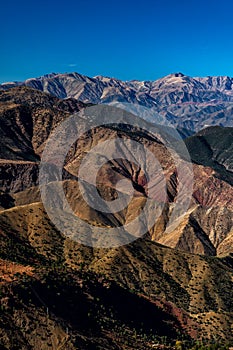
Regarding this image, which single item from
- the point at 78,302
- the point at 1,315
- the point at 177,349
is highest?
the point at 1,315

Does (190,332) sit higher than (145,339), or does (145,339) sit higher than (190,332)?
(145,339)

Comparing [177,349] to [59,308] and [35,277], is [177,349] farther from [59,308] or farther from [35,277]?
[35,277]

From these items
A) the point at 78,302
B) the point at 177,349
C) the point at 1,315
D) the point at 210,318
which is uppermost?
the point at 1,315

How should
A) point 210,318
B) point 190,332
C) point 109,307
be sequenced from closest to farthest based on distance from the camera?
1. point 109,307
2. point 190,332
3. point 210,318

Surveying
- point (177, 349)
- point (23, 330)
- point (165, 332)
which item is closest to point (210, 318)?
point (165, 332)

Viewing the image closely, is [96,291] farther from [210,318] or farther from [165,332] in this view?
[210,318]

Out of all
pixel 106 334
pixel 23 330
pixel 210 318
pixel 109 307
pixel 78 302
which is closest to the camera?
pixel 23 330

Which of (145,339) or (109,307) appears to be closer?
(145,339)

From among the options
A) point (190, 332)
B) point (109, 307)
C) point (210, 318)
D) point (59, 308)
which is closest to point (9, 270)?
point (59, 308)

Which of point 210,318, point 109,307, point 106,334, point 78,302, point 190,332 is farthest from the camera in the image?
point 210,318
